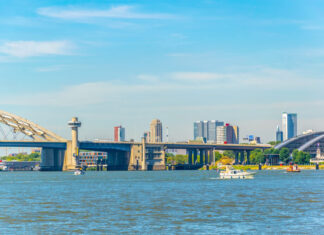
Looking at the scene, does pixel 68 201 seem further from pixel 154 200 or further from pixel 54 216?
pixel 54 216

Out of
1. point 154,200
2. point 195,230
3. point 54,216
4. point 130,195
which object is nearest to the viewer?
point 195,230

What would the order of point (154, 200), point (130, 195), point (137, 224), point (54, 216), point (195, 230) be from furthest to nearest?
point (130, 195) < point (154, 200) < point (54, 216) < point (137, 224) < point (195, 230)

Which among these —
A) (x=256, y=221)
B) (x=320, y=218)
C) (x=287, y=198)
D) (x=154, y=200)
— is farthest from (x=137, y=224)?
(x=287, y=198)

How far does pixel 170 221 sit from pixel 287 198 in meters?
27.7

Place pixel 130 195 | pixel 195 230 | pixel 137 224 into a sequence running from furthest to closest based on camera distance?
pixel 130 195 → pixel 137 224 → pixel 195 230

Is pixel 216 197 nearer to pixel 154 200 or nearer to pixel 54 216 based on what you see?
pixel 154 200

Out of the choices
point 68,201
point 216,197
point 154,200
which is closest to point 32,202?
point 68,201

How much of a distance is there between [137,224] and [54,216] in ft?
34.9

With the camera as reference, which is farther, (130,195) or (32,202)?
(130,195)

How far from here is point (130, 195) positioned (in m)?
94.1

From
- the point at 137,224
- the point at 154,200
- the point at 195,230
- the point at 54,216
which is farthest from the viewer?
the point at 154,200

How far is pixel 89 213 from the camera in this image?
222ft

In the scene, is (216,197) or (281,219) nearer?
(281,219)

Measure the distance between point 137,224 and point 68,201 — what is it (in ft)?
89.5
